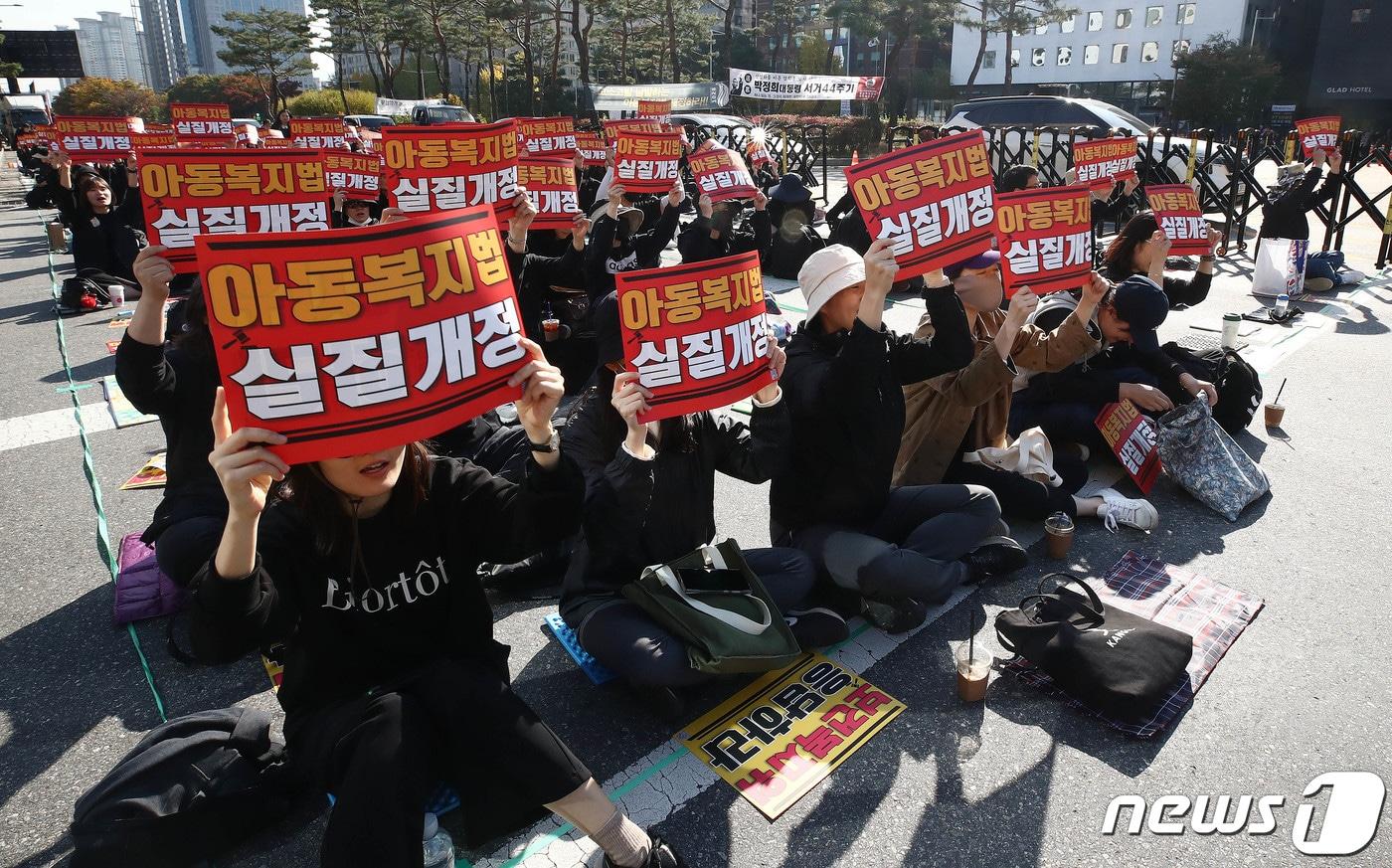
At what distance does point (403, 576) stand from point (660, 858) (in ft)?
3.40

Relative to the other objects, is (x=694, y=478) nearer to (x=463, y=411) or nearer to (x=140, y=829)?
(x=463, y=411)

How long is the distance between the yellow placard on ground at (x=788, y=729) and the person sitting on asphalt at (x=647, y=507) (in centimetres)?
15

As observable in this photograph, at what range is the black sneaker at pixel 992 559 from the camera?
12.3 ft

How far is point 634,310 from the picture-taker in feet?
8.89

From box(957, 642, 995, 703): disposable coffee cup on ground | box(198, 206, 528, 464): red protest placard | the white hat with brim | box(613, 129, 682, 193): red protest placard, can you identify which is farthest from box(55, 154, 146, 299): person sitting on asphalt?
box(957, 642, 995, 703): disposable coffee cup on ground

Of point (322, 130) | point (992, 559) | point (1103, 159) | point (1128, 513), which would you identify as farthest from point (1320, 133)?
point (322, 130)

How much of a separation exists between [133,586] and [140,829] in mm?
1756

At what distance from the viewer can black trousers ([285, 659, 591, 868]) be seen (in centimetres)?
189

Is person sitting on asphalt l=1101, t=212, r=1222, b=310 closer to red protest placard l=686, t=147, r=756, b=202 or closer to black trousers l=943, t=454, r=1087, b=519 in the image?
black trousers l=943, t=454, r=1087, b=519

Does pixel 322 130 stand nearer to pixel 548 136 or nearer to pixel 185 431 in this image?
pixel 548 136

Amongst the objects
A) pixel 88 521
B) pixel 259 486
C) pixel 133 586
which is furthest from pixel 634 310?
pixel 88 521

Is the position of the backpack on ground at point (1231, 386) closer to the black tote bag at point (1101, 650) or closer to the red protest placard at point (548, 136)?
the black tote bag at point (1101, 650)

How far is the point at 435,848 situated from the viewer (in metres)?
2.26

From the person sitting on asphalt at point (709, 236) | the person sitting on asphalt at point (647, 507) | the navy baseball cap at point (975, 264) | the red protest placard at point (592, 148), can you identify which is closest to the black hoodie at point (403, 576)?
the person sitting on asphalt at point (647, 507)
